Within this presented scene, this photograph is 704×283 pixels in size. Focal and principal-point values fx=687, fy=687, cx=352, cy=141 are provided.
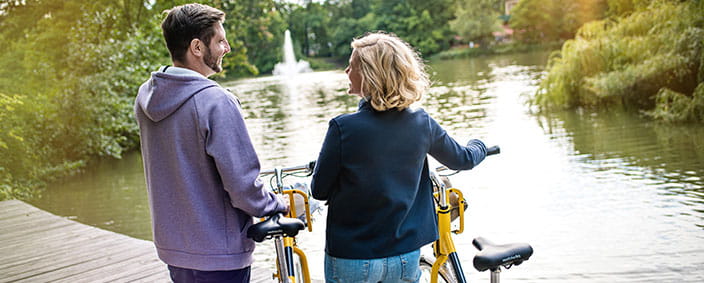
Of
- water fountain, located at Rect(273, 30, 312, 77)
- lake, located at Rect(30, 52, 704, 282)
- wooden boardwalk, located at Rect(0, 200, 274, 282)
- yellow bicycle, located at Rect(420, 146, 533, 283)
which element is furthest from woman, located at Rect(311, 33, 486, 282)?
water fountain, located at Rect(273, 30, 312, 77)

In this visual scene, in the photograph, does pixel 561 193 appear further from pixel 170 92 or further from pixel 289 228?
pixel 170 92

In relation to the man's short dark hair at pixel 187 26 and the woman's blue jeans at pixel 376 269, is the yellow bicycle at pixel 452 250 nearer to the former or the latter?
the woman's blue jeans at pixel 376 269

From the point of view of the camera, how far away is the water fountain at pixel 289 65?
56619mm

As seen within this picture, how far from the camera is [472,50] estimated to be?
187ft

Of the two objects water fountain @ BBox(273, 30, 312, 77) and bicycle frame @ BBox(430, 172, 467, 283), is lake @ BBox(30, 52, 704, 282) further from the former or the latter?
water fountain @ BBox(273, 30, 312, 77)

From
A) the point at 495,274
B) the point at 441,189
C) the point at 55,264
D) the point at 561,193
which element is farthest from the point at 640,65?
the point at 495,274

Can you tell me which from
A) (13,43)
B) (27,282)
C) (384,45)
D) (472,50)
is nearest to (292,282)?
(384,45)

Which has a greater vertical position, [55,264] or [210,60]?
[210,60]

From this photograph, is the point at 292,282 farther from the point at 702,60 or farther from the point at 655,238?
the point at 702,60

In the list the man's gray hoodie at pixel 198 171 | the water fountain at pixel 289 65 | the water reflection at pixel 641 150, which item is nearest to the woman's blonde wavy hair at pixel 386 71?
the man's gray hoodie at pixel 198 171

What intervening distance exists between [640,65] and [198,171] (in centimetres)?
1230

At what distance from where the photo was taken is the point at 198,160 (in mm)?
2012

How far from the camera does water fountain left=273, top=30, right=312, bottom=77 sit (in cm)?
5662

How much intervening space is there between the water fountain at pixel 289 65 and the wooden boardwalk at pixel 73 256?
48.7 meters
